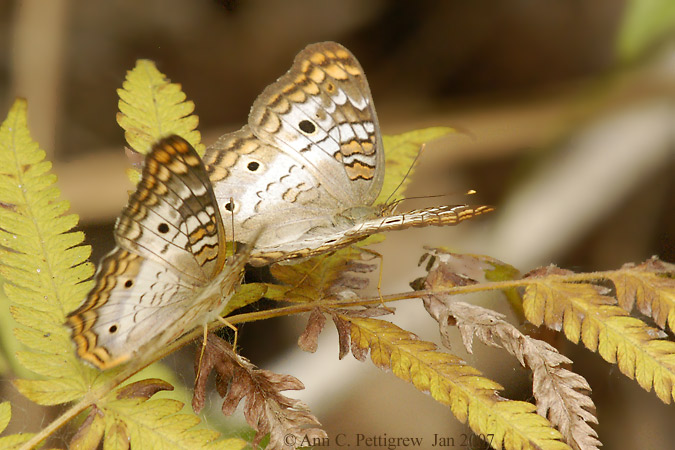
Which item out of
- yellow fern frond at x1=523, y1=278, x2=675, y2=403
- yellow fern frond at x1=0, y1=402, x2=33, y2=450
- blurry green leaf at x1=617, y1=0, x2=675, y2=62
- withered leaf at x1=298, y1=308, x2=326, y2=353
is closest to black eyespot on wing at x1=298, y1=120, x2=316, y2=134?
withered leaf at x1=298, y1=308, x2=326, y2=353

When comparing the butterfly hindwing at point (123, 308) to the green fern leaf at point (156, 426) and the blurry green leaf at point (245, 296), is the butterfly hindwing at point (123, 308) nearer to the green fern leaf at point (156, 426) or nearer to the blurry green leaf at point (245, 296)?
the green fern leaf at point (156, 426)

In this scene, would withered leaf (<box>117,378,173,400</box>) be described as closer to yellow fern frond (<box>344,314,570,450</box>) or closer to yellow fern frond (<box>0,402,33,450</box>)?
yellow fern frond (<box>0,402,33,450</box>)

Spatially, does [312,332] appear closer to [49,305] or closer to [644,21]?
[49,305]

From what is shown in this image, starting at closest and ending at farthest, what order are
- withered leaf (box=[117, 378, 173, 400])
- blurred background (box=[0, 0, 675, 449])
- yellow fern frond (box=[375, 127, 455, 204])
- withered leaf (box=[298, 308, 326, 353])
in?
withered leaf (box=[117, 378, 173, 400]) < withered leaf (box=[298, 308, 326, 353]) < yellow fern frond (box=[375, 127, 455, 204]) < blurred background (box=[0, 0, 675, 449])

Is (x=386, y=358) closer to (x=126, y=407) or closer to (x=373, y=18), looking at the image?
(x=126, y=407)

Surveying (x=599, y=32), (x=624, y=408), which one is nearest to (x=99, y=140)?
(x=624, y=408)

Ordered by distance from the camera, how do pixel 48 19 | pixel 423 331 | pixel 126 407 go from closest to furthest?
1. pixel 126 407
2. pixel 423 331
3. pixel 48 19
